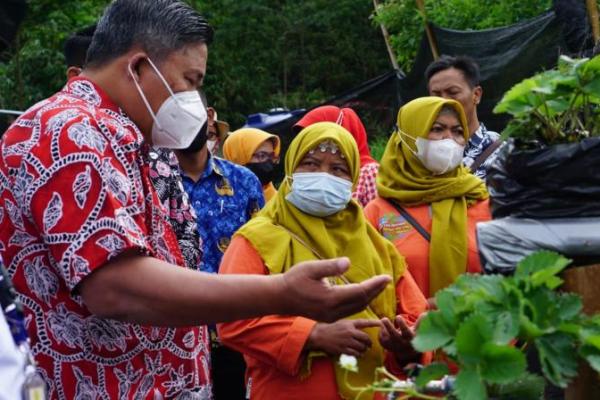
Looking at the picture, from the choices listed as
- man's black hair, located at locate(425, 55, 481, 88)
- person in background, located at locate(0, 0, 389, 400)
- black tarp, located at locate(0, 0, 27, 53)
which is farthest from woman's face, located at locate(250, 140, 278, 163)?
black tarp, located at locate(0, 0, 27, 53)

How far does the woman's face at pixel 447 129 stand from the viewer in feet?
14.4

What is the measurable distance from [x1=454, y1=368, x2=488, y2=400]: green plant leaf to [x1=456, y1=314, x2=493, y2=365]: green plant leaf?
0.9 inches

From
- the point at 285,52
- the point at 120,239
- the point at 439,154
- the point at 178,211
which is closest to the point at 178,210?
the point at 178,211

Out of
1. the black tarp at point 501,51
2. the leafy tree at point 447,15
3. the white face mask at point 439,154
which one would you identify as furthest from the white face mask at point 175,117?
the leafy tree at point 447,15

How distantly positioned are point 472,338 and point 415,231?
89.3 inches

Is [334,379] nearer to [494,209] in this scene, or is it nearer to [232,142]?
[494,209]

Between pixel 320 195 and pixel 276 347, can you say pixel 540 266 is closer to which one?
pixel 276 347

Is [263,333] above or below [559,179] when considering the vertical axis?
below

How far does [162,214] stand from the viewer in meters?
2.79

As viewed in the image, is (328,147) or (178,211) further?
(328,147)

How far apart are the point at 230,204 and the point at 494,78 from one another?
122 inches

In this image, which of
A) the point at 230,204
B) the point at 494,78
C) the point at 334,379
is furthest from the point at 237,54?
the point at 334,379

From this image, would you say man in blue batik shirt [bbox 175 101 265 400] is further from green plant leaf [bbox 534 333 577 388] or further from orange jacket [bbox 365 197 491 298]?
green plant leaf [bbox 534 333 577 388]

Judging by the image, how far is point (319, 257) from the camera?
12.1 feet
